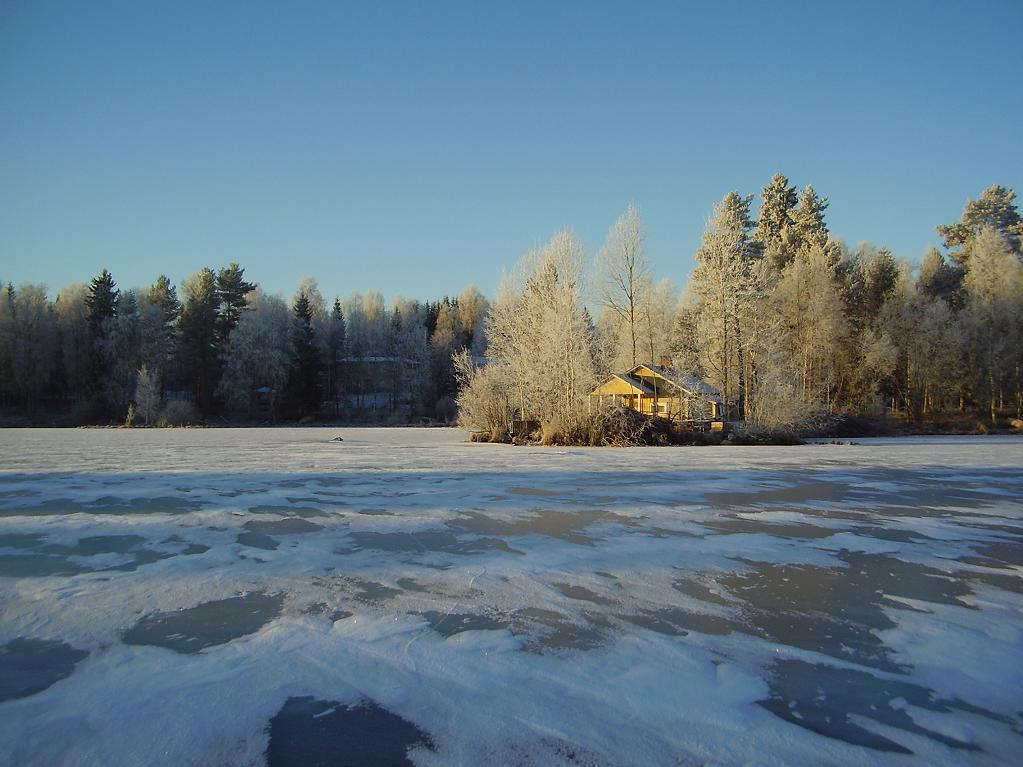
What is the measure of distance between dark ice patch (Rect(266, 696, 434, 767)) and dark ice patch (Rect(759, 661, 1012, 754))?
1356 mm

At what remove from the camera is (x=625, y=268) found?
30.9 m

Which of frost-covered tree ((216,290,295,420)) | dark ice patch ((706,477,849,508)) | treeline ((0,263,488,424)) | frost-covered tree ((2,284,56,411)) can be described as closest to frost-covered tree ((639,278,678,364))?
treeline ((0,263,488,424))

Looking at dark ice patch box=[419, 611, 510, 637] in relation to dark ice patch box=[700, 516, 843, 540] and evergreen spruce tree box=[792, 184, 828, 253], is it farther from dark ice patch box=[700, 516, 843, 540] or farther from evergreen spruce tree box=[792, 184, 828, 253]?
evergreen spruce tree box=[792, 184, 828, 253]

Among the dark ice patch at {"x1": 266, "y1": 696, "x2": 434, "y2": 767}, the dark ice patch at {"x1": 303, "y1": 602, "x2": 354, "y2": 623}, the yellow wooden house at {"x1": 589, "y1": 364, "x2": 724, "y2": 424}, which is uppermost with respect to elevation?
the yellow wooden house at {"x1": 589, "y1": 364, "x2": 724, "y2": 424}

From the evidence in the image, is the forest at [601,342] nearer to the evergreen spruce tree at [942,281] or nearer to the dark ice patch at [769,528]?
the evergreen spruce tree at [942,281]

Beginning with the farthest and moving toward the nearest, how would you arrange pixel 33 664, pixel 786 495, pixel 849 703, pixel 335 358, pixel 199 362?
pixel 335 358 → pixel 199 362 → pixel 786 495 → pixel 33 664 → pixel 849 703

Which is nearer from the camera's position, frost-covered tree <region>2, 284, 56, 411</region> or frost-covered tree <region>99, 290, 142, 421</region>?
frost-covered tree <region>99, 290, 142, 421</region>

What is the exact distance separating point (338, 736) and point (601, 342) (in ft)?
79.1

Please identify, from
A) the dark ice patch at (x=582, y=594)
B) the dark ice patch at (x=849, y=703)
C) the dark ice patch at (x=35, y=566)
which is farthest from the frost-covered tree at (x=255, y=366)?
the dark ice patch at (x=849, y=703)

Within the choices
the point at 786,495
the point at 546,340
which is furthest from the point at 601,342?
the point at 786,495

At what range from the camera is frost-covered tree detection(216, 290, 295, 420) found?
41.9 m

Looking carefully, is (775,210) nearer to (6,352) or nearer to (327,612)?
(327,612)

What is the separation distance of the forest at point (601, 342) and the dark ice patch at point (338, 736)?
16.3 metres

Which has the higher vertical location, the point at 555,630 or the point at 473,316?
the point at 473,316
